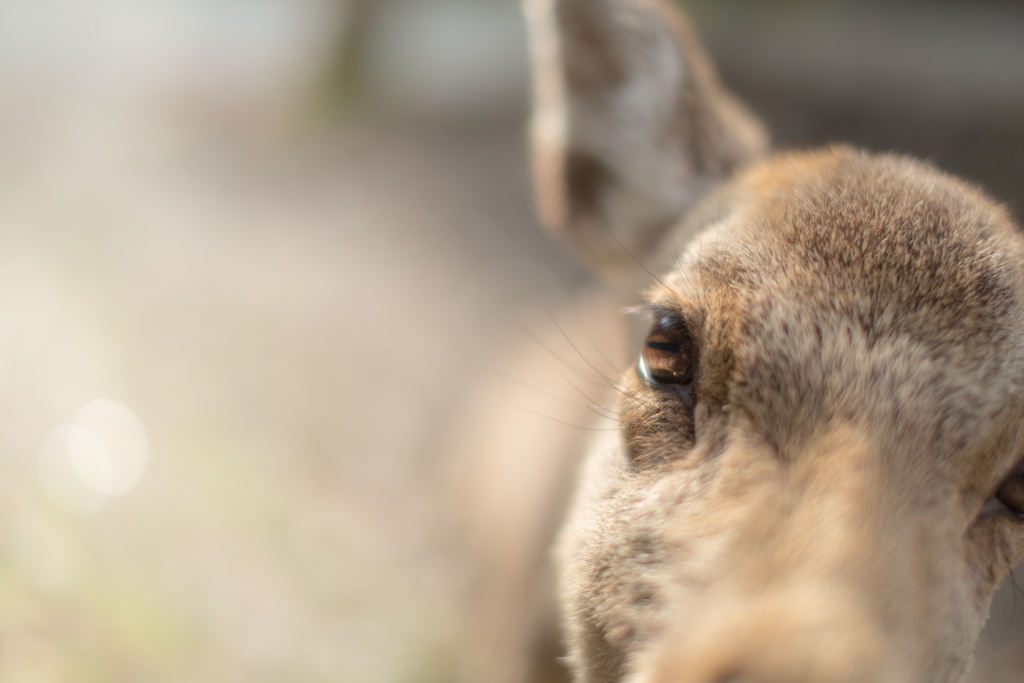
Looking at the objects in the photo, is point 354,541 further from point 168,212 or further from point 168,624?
point 168,212

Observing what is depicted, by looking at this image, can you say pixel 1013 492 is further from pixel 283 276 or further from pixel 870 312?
pixel 283 276

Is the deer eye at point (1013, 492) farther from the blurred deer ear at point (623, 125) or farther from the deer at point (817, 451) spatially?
the blurred deer ear at point (623, 125)

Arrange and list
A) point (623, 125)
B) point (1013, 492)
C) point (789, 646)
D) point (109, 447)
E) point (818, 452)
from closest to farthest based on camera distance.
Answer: point (789, 646) → point (818, 452) → point (1013, 492) → point (623, 125) → point (109, 447)

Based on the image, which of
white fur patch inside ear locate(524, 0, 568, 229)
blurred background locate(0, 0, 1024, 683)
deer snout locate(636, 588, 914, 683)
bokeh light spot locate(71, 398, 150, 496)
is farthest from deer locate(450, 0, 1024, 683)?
bokeh light spot locate(71, 398, 150, 496)

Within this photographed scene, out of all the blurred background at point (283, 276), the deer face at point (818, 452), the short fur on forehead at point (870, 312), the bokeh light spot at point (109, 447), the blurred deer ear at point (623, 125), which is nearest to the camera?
the deer face at point (818, 452)

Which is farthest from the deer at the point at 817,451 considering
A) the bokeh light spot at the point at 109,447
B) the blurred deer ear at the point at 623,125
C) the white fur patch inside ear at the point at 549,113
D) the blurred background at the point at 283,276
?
the bokeh light spot at the point at 109,447

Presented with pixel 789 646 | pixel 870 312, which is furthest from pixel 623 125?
pixel 789 646

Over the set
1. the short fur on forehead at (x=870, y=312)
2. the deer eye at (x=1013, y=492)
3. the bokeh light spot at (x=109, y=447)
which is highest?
the bokeh light spot at (x=109, y=447)
